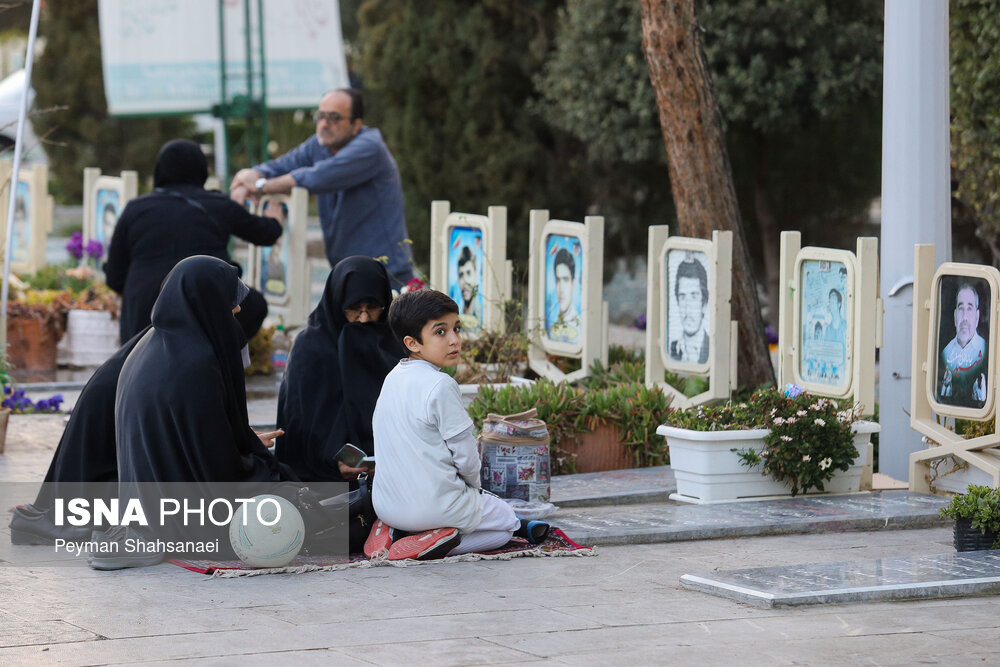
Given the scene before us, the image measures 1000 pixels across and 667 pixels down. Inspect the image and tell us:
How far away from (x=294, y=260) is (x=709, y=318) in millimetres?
4810

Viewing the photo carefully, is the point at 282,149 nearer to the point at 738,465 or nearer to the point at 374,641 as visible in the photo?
the point at 738,465

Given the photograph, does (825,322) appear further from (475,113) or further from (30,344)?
(475,113)

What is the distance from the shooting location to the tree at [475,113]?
20.5m

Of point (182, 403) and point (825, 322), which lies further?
point (825, 322)

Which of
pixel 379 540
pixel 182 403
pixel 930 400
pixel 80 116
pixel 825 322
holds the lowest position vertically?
pixel 379 540

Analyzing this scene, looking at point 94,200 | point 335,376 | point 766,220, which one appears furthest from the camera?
point 766,220

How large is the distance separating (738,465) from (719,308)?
1059 millimetres

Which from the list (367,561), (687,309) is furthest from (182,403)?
(687,309)

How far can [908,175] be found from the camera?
339 inches

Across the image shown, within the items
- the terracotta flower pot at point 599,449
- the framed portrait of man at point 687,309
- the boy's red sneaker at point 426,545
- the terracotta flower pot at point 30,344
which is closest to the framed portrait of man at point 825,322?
the framed portrait of man at point 687,309

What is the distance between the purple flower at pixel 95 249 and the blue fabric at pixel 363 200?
3861 mm

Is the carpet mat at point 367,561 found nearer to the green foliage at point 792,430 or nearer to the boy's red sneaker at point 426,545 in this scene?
the boy's red sneaker at point 426,545

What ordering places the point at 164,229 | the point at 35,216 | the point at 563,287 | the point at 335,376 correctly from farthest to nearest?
1. the point at 35,216
2. the point at 563,287
3. the point at 164,229
4. the point at 335,376

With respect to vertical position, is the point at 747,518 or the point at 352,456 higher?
the point at 352,456
